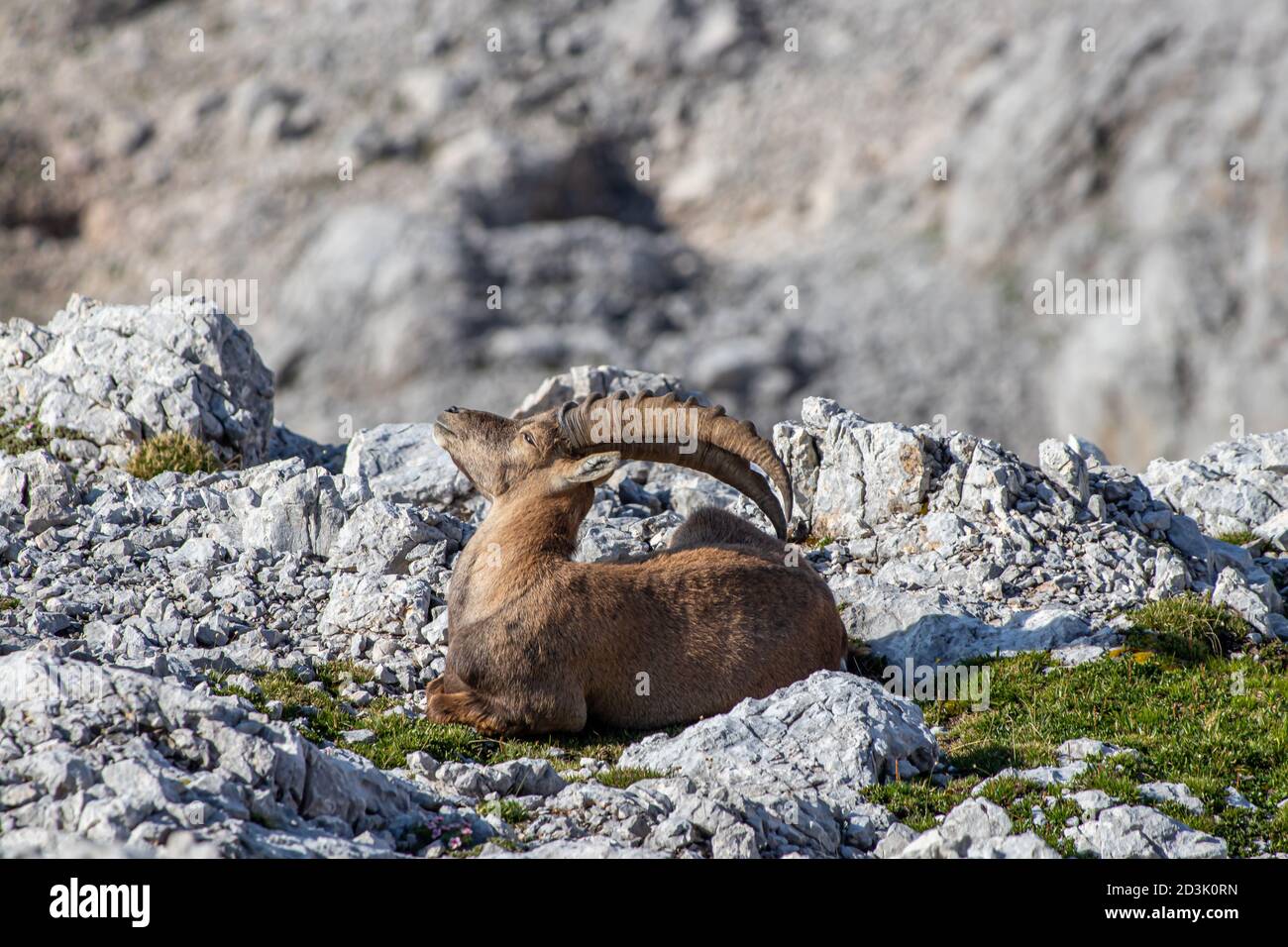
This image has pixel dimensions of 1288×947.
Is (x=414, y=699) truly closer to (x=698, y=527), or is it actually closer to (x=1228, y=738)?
(x=698, y=527)

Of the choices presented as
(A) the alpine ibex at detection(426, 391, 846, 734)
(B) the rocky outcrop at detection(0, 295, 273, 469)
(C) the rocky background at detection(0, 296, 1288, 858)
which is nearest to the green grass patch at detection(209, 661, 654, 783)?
(C) the rocky background at detection(0, 296, 1288, 858)

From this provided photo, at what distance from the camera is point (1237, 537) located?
17.6m

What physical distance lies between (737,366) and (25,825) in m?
43.8

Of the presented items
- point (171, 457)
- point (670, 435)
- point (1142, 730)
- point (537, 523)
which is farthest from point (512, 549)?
point (171, 457)

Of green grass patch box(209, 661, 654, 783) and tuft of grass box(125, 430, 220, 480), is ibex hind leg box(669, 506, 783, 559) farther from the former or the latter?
tuft of grass box(125, 430, 220, 480)

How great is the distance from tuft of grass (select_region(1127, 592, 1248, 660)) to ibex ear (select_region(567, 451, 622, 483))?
5.80 meters

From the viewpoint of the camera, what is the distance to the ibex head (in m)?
13.0

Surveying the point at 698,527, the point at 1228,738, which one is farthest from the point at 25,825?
the point at 1228,738

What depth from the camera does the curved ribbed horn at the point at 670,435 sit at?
1298 centimetres

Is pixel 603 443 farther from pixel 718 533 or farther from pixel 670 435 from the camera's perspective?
pixel 718 533

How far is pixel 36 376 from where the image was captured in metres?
18.6

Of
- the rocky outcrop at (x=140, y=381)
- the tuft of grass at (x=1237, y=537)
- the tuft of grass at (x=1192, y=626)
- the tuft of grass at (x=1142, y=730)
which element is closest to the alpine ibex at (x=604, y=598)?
the tuft of grass at (x=1142, y=730)

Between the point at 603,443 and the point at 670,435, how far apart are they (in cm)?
63

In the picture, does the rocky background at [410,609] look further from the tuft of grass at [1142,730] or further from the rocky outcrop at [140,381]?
the tuft of grass at [1142,730]
